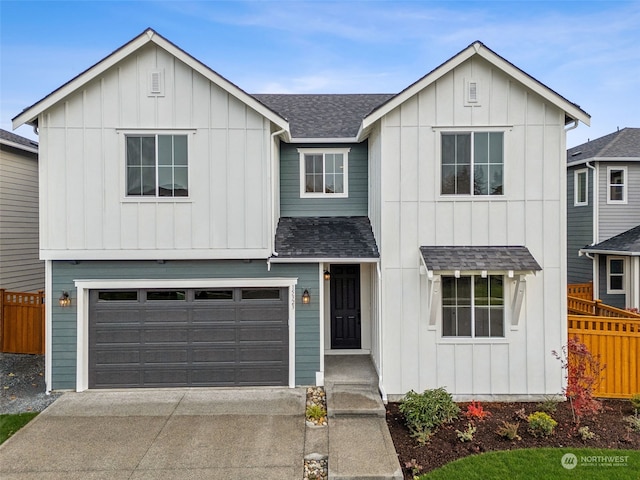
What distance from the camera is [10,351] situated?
10438 mm

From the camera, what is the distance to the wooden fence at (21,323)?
10.4 meters

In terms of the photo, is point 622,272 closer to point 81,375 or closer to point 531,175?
point 531,175

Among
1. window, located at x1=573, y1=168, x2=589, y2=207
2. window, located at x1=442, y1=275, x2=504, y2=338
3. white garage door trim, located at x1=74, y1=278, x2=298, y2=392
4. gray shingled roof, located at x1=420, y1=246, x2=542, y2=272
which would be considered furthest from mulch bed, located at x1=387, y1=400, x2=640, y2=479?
window, located at x1=573, y1=168, x2=589, y2=207

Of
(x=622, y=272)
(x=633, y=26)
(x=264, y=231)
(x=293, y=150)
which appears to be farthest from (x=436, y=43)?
(x=264, y=231)

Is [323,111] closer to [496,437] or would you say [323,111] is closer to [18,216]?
[496,437]

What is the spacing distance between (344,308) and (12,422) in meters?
7.17

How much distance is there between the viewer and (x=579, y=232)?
14594 mm

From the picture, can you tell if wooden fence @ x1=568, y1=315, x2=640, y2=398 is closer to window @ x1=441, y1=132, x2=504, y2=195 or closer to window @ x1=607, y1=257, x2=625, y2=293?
window @ x1=441, y1=132, x2=504, y2=195

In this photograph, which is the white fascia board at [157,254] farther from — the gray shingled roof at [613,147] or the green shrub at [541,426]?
the gray shingled roof at [613,147]

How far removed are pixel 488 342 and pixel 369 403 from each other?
9.13 ft

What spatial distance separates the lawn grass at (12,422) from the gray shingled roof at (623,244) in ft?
53.1

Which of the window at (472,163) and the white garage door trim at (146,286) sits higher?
the window at (472,163)

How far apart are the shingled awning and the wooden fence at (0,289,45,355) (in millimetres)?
7145

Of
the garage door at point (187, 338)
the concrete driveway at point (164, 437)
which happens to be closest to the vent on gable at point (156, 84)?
the garage door at point (187, 338)
